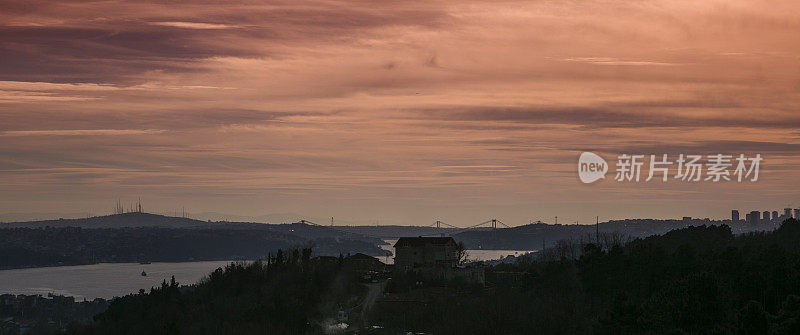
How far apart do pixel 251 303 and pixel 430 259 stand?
19173mm

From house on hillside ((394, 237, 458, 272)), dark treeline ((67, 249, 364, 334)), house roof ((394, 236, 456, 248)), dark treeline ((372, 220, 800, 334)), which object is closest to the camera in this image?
dark treeline ((372, 220, 800, 334))

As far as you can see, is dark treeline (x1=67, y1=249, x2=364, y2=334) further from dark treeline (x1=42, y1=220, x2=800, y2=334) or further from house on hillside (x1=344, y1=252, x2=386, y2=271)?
house on hillside (x1=344, y1=252, x2=386, y2=271)

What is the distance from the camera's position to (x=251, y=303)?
90.9 m

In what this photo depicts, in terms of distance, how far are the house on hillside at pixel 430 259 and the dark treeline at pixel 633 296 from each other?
3768 millimetres

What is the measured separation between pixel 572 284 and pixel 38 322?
102 m

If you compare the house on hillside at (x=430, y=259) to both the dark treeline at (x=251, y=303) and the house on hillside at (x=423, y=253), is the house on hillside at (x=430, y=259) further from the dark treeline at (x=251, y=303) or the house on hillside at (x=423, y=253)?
the dark treeline at (x=251, y=303)

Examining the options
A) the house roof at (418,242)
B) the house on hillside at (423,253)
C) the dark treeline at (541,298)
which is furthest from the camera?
the house roof at (418,242)

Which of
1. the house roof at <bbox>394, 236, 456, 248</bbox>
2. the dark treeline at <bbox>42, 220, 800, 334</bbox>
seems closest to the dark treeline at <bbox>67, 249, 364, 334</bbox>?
the dark treeline at <bbox>42, 220, 800, 334</bbox>

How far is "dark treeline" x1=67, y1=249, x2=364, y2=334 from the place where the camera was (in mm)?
83438

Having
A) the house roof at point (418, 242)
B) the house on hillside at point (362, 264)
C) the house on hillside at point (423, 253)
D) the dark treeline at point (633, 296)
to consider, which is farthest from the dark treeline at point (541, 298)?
the house roof at point (418, 242)

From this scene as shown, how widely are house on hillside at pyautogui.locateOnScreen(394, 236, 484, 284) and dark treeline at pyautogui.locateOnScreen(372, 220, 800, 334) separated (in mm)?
3768

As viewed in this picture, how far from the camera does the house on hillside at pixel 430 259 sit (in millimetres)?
90750

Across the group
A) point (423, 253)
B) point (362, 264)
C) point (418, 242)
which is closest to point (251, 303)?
point (362, 264)

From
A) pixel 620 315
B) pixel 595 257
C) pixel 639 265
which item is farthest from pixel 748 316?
pixel 595 257
